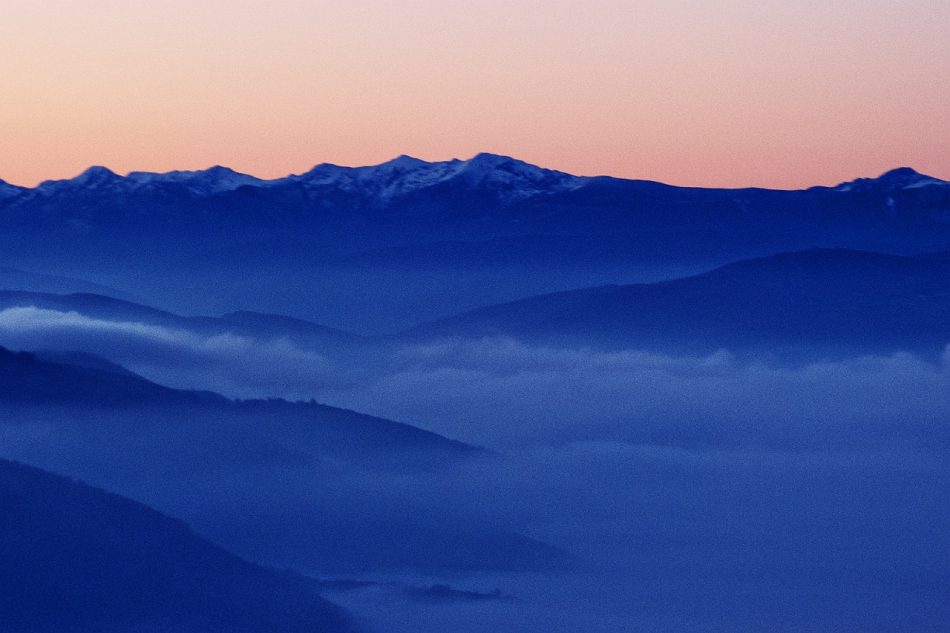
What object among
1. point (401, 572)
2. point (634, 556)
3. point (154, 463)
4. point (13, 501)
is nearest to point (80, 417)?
point (154, 463)

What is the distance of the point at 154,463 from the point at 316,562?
23712 millimetres

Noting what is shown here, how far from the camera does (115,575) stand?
60719 millimetres

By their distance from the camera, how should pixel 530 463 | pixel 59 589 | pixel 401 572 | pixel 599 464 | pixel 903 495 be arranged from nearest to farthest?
pixel 59 589 < pixel 401 572 < pixel 903 495 < pixel 530 463 < pixel 599 464

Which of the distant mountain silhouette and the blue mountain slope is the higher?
the blue mountain slope

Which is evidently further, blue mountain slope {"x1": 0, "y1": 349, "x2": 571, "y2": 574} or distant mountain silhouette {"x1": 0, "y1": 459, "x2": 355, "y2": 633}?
blue mountain slope {"x1": 0, "y1": 349, "x2": 571, "y2": 574}

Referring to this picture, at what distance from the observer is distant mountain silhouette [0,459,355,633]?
5822 centimetres

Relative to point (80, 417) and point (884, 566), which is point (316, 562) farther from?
point (884, 566)

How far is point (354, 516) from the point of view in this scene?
120m

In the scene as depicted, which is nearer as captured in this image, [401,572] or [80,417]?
[401,572]

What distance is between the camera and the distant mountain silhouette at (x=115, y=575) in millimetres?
58219

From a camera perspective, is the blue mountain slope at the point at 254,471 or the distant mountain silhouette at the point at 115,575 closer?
the distant mountain silhouette at the point at 115,575

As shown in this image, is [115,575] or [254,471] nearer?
[115,575]

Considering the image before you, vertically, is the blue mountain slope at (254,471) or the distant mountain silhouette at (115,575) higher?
the blue mountain slope at (254,471)

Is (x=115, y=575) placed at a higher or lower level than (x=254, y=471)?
lower
